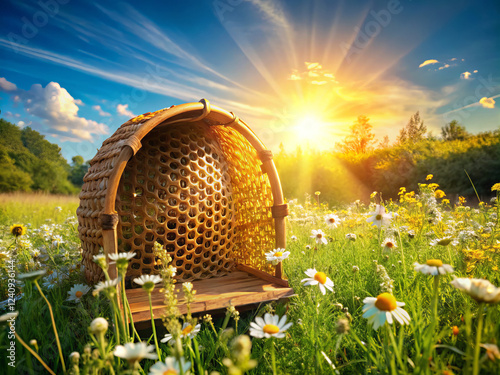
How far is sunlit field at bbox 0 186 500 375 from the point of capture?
0.79 meters

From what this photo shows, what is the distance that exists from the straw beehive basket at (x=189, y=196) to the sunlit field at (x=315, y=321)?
315mm

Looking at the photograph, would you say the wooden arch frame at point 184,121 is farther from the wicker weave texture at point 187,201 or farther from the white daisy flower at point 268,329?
the white daisy flower at point 268,329

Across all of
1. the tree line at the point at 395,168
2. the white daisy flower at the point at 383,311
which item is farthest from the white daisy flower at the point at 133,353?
the tree line at the point at 395,168

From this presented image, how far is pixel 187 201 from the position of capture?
6.37 feet

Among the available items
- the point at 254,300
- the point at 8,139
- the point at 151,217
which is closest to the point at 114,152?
the point at 151,217

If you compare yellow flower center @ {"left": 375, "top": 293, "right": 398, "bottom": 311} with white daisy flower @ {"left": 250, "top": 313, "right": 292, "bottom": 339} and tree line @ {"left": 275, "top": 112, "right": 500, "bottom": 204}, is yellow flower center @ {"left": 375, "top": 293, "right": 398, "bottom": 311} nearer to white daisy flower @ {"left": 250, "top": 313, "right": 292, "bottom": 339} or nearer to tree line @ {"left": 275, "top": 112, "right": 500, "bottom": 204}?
white daisy flower @ {"left": 250, "top": 313, "right": 292, "bottom": 339}

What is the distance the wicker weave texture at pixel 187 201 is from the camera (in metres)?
1.80

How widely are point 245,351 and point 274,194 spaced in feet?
4.99

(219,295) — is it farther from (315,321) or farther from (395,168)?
(395,168)

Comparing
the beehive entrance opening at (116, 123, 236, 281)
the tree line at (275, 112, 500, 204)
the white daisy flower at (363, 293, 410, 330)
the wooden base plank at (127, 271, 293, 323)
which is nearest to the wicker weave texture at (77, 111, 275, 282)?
the beehive entrance opening at (116, 123, 236, 281)

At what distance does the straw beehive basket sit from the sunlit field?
31cm

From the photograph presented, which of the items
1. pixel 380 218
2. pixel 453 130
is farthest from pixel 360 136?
pixel 380 218

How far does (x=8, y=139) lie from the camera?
22.6 meters

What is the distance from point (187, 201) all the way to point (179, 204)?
5 cm
